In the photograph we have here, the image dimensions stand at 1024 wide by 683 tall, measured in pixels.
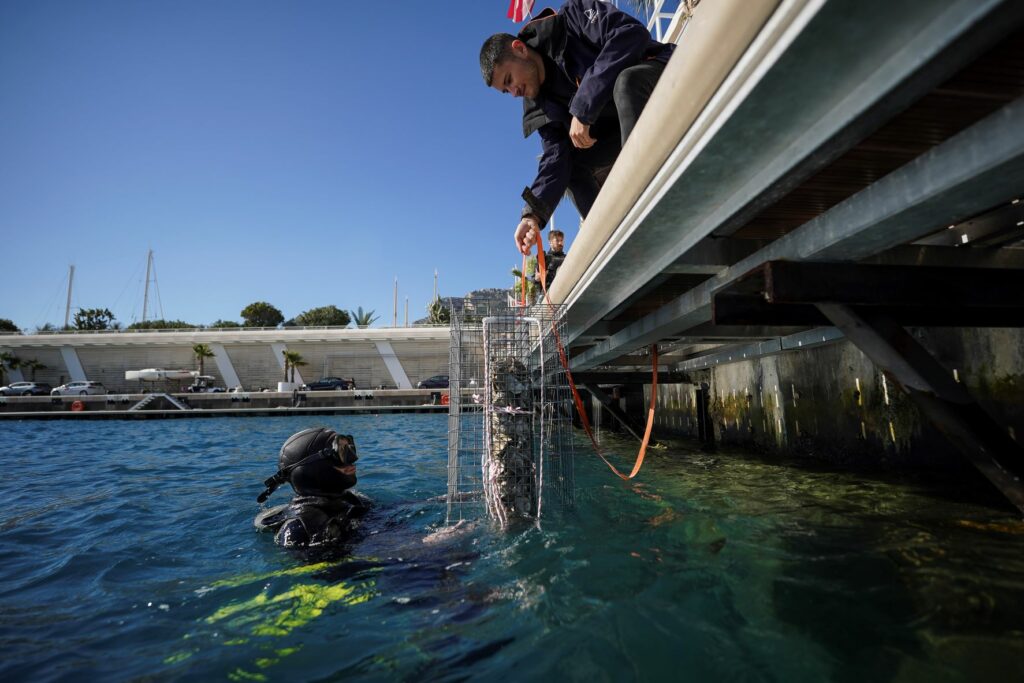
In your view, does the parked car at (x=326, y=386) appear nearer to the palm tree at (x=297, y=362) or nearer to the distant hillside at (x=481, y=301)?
the palm tree at (x=297, y=362)

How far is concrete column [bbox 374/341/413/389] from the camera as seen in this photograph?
48219 millimetres

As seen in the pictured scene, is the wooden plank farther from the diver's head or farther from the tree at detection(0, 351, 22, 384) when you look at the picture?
the tree at detection(0, 351, 22, 384)

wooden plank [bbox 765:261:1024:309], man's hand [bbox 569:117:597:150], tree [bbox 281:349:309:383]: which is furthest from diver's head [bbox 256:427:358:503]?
tree [bbox 281:349:309:383]

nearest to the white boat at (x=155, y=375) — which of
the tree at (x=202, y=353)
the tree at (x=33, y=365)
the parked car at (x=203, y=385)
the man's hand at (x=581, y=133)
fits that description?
the parked car at (x=203, y=385)

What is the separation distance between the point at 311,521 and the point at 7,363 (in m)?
64.3

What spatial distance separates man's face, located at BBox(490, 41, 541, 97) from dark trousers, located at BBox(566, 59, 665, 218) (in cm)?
58

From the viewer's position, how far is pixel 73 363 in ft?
161

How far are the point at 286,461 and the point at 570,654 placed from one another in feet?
10.5

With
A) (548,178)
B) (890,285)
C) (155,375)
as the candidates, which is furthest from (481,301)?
(155,375)

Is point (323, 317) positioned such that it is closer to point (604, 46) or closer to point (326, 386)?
point (326, 386)

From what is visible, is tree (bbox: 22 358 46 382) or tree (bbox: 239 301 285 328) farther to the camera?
tree (bbox: 239 301 285 328)

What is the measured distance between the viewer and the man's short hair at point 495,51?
3.54 metres

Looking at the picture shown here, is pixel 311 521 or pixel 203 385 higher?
pixel 203 385

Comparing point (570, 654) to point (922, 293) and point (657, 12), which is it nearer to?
point (922, 293)
